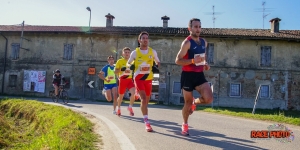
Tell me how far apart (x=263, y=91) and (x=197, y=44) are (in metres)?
20.8

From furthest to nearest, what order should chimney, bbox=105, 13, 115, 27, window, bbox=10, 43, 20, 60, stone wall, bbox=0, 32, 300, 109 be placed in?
1. chimney, bbox=105, 13, 115, 27
2. window, bbox=10, 43, 20, 60
3. stone wall, bbox=0, 32, 300, 109

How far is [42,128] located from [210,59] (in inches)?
746

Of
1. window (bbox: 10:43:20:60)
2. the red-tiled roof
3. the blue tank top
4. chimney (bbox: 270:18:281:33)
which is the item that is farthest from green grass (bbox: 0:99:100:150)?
chimney (bbox: 270:18:281:33)

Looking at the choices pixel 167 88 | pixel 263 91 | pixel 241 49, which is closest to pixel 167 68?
pixel 167 88

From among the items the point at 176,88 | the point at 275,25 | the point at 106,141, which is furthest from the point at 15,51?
the point at 275,25

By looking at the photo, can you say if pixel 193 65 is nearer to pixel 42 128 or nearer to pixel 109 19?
pixel 42 128

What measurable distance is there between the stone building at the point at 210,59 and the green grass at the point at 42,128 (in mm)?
13931

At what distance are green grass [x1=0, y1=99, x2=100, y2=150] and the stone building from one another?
45.7 feet

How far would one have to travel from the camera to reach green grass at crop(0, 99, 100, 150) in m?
3.84

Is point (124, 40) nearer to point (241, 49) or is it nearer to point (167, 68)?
point (167, 68)

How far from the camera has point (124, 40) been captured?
24.7 metres

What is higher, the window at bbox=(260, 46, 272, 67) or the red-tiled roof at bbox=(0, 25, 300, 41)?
the red-tiled roof at bbox=(0, 25, 300, 41)

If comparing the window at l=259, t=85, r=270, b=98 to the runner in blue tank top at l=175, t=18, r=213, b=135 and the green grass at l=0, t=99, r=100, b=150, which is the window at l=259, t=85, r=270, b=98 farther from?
the runner in blue tank top at l=175, t=18, r=213, b=135

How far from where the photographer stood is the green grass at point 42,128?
12.6 ft
